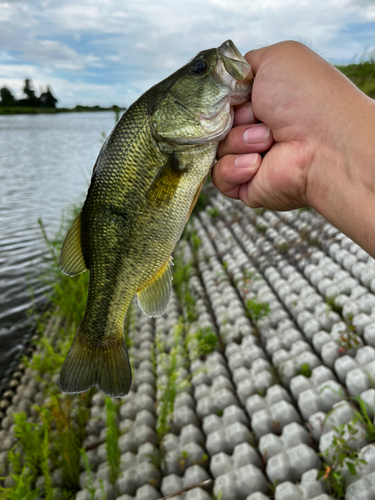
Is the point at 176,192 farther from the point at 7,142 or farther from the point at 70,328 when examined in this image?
the point at 7,142

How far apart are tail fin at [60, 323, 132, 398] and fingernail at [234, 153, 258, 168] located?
0.92m

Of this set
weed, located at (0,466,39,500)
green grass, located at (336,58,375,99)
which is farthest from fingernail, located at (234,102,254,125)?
green grass, located at (336,58,375,99)

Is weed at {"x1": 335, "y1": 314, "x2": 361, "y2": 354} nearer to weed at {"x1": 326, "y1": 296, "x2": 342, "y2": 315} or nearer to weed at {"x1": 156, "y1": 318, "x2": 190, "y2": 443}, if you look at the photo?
weed at {"x1": 326, "y1": 296, "x2": 342, "y2": 315}

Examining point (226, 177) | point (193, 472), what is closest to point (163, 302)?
point (226, 177)

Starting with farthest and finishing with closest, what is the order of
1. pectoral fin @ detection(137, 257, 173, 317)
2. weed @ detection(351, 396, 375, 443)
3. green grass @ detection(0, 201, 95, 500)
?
1. green grass @ detection(0, 201, 95, 500)
2. weed @ detection(351, 396, 375, 443)
3. pectoral fin @ detection(137, 257, 173, 317)

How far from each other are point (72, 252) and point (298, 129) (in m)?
1.01

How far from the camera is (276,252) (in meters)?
5.39

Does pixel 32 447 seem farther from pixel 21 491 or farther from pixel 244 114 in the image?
pixel 244 114

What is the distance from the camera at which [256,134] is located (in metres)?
1.70

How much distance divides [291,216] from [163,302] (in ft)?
15.9

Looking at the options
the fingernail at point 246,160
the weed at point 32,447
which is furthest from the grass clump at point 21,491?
the fingernail at point 246,160

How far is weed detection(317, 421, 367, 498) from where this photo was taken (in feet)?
7.67

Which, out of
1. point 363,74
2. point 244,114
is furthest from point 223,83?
point 363,74

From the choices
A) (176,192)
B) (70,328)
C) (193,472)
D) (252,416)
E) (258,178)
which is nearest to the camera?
(176,192)
